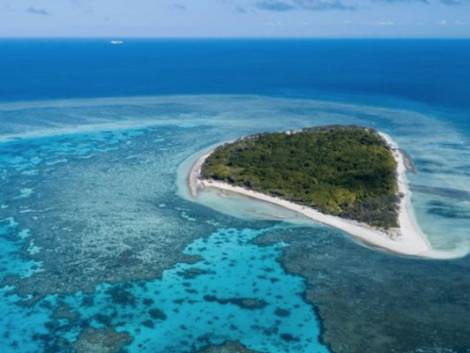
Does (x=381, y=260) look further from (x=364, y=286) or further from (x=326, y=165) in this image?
(x=326, y=165)

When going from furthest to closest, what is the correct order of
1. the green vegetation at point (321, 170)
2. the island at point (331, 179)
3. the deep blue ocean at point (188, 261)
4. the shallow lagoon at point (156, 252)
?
1. the green vegetation at point (321, 170)
2. the island at point (331, 179)
3. the shallow lagoon at point (156, 252)
4. the deep blue ocean at point (188, 261)

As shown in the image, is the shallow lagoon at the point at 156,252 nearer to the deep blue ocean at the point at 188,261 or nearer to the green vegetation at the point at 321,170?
the deep blue ocean at the point at 188,261

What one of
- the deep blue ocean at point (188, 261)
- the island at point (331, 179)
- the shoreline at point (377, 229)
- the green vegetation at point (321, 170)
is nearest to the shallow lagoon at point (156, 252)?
the deep blue ocean at point (188, 261)

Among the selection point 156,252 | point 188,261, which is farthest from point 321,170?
point 156,252

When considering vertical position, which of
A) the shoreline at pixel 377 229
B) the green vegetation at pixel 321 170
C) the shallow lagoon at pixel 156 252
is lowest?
the shallow lagoon at pixel 156 252

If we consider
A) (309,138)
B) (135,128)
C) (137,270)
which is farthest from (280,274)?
(135,128)

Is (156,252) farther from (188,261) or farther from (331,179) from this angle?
(331,179)

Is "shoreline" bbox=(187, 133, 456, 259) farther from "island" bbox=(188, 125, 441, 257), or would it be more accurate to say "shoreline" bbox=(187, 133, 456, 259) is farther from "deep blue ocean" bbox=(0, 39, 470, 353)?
"deep blue ocean" bbox=(0, 39, 470, 353)

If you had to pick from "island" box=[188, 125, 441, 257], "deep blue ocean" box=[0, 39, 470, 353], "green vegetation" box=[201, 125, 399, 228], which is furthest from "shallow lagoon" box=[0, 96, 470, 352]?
"green vegetation" box=[201, 125, 399, 228]
